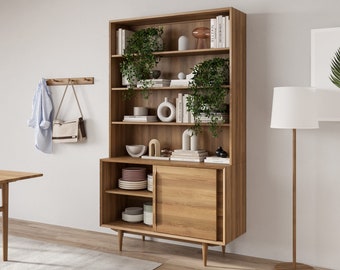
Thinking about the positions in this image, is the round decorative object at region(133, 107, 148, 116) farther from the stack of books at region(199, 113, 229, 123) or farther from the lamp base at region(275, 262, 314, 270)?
the lamp base at region(275, 262, 314, 270)

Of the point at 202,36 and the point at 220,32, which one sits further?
the point at 202,36

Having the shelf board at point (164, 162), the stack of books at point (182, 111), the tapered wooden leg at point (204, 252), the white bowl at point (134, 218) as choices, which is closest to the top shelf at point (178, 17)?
the stack of books at point (182, 111)

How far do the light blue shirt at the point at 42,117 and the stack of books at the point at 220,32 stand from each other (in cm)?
205

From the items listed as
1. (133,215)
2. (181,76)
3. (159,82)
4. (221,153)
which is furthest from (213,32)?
(133,215)

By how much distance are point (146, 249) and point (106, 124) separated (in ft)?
4.25

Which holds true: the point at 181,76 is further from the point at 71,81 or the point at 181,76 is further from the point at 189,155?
the point at 71,81

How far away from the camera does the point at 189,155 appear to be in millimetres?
4016

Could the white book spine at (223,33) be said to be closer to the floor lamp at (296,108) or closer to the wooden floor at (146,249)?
the floor lamp at (296,108)

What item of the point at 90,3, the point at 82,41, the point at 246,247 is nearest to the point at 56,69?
the point at 82,41

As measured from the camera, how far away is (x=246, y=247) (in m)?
4.06

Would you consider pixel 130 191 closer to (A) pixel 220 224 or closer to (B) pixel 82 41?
(A) pixel 220 224

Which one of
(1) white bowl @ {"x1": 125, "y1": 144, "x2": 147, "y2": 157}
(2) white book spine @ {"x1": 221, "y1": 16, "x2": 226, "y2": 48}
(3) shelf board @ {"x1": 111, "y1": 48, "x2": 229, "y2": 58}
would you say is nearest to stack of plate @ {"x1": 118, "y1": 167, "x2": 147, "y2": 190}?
(1) white bowl @ {"x1": 125, "y1": 144, "x2": 147, "y2": 157}

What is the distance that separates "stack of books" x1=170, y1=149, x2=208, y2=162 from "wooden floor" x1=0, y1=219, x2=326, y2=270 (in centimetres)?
83

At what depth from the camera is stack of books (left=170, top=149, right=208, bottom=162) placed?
3.97 meters
